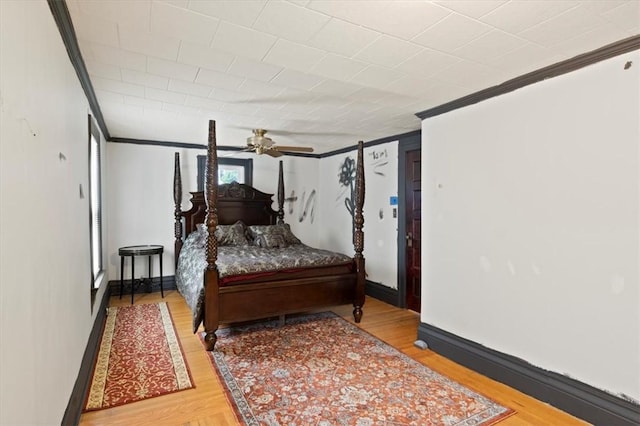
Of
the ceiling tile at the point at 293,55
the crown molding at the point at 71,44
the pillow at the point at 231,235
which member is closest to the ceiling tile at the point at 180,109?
the crown molding at the point at 71,44

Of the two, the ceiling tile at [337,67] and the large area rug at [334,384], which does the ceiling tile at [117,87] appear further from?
the large area rug at [334,384]

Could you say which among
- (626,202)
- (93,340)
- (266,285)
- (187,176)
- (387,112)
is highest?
(387,112)

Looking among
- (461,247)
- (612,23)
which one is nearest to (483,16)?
(612,23)

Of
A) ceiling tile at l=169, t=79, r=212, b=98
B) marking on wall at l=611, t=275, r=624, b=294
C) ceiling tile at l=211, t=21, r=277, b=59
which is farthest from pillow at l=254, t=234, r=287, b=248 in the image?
marking on wall at l=611, t=275, r=624, b=294

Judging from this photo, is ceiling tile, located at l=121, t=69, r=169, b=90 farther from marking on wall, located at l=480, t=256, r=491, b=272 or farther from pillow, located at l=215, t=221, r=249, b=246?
marking on wall, located at l=480, t=256, r=491, b=272

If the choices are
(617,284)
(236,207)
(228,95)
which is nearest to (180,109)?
(228,95)

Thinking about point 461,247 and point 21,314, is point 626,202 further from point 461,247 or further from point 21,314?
point 21,314

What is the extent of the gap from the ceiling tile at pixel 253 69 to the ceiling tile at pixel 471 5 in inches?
45.4

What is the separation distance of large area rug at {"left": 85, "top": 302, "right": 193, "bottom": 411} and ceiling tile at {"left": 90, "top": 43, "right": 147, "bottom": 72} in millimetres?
2256

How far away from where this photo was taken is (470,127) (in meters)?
2.83

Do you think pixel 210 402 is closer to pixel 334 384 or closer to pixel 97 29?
pixel 334 384

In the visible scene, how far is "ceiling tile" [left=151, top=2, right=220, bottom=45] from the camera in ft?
5.42

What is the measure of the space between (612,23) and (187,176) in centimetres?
492

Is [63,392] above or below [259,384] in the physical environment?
above
